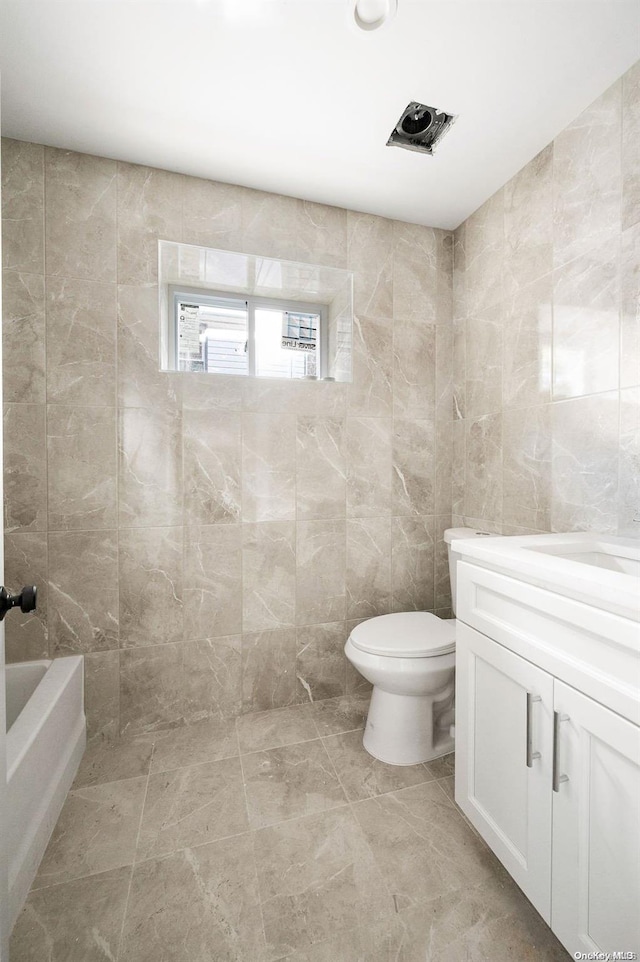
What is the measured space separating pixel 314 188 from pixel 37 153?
1053 mm

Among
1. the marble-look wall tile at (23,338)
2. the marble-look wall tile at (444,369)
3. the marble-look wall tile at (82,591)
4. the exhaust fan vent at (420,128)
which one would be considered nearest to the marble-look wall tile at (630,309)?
the exhaust fan vent at (420,128)

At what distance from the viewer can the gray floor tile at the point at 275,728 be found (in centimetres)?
160

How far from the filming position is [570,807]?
790 millimetres

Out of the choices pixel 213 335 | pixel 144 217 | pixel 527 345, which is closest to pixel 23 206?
pixel 144 217

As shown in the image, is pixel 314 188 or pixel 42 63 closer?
pixel 42 63

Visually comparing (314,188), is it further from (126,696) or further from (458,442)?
(126,696)

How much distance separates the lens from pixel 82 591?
5.16ft

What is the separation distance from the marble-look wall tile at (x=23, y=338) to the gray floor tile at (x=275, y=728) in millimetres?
1528

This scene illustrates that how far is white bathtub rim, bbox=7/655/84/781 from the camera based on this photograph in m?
1.06

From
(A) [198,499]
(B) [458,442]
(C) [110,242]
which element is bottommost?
(A) [198,499]

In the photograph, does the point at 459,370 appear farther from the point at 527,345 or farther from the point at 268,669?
the point at 268,669

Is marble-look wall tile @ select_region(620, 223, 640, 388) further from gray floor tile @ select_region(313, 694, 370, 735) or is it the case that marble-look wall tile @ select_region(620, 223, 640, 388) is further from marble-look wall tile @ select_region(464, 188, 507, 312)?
gray floor tile @ select_region(313, 694, 370, 735)

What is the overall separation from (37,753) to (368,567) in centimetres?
134

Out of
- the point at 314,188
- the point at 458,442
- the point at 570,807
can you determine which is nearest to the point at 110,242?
the point at 314,188
